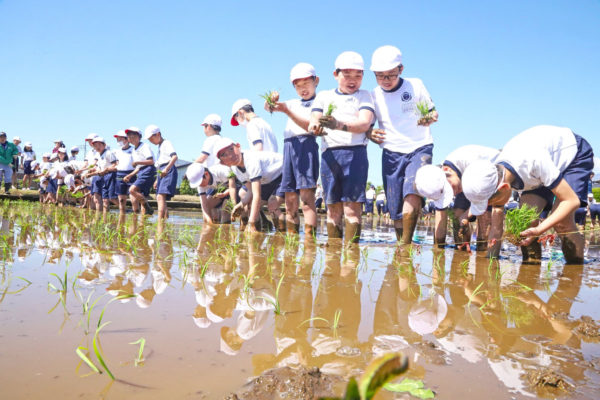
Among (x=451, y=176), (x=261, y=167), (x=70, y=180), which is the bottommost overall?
(x=70, y=180)

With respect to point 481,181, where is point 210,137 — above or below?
above

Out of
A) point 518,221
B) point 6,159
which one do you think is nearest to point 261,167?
point 518,221

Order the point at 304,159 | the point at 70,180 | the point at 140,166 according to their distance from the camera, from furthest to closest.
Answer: the point at 70,180 < the point at 140,166 < the point at 304,159

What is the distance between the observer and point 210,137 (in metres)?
7.50

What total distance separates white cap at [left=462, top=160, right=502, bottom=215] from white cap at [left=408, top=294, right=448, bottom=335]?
5.03 feet

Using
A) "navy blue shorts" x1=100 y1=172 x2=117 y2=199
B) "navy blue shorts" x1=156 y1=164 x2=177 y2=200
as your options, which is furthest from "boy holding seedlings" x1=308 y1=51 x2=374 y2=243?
"navy blue shorts" x1=100 y1=172 x2=117 y2=199

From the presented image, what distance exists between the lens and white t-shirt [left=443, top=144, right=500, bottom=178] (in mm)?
4465

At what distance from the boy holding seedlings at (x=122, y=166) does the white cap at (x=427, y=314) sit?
870cm

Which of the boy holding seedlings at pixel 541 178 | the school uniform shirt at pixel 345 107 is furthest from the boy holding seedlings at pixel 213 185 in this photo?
the boy holding seedlings at pixel 541 178

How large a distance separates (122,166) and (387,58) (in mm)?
7006

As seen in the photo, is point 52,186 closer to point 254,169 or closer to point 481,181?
point 254,169

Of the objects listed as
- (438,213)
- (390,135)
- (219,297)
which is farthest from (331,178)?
(219,297)

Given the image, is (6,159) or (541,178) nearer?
(541,178)

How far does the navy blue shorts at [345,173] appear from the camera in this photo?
5004 mm
